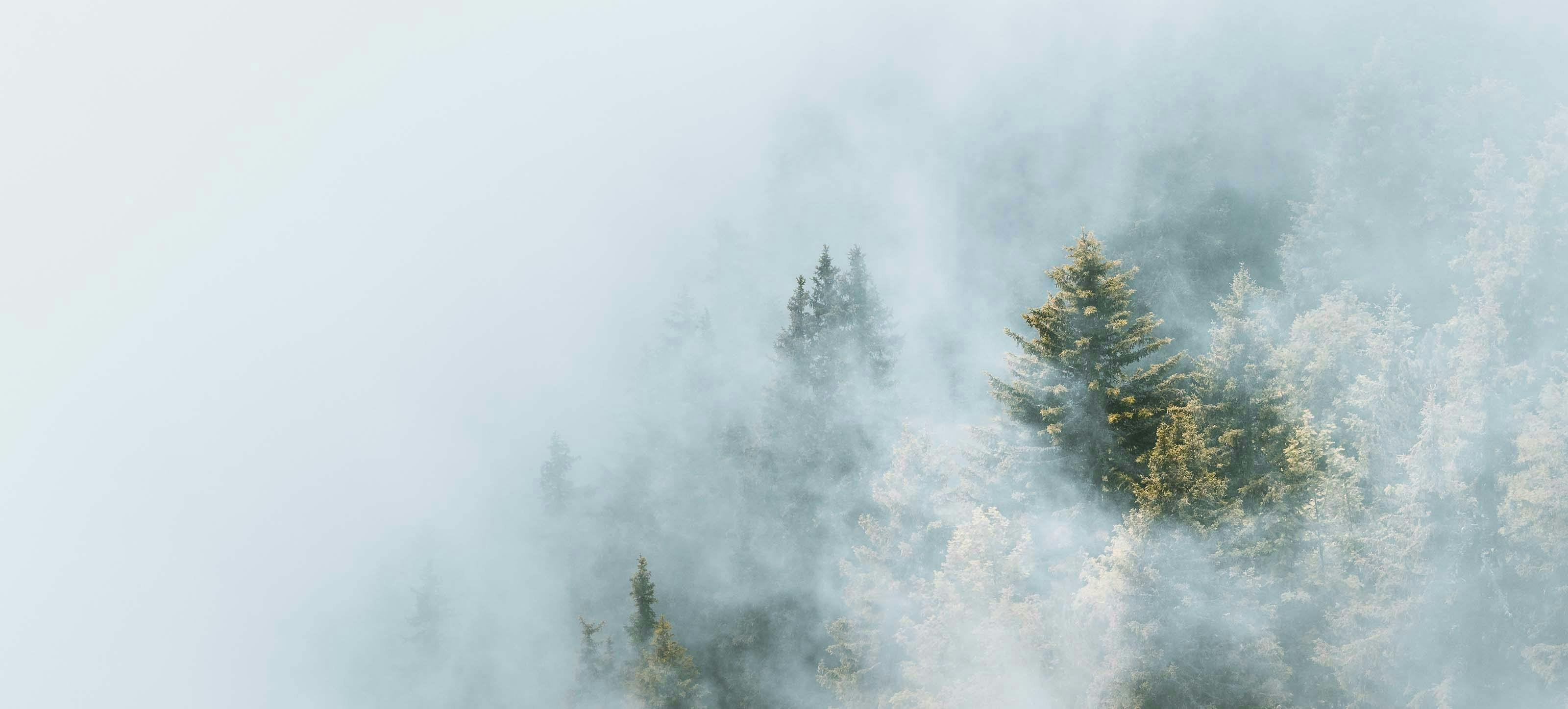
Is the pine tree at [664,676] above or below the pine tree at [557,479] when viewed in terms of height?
below

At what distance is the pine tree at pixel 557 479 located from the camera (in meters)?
84.4

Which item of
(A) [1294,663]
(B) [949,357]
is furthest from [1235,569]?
(B) [949,357]

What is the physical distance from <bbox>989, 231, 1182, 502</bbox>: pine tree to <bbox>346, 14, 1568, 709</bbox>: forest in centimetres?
9

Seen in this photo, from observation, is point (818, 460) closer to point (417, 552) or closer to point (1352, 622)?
point (1352, 622)

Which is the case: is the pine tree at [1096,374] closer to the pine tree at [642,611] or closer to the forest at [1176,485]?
the forest at [1176,485]

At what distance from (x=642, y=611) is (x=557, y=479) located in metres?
34.8

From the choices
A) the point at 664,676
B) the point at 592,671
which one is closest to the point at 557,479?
the point at 592,671

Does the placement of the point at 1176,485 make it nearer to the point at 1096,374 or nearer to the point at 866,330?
the point at 1096,374

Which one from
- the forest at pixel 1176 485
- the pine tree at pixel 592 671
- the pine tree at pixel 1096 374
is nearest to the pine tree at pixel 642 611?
the forest at pixel 1176 485

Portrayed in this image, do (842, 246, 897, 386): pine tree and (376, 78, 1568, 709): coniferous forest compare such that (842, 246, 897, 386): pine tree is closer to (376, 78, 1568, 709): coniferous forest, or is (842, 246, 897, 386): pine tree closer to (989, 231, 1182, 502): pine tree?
(376, 78, 1568, 709): coniferous forest

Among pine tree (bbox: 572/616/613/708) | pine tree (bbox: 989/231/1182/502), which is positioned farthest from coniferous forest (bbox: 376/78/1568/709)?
pine tree (bbox: 572/616/613/708)

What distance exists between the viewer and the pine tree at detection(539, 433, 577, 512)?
3322 inches

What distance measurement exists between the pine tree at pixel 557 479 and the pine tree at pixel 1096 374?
56.8m

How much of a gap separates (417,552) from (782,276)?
4360 centimetres
